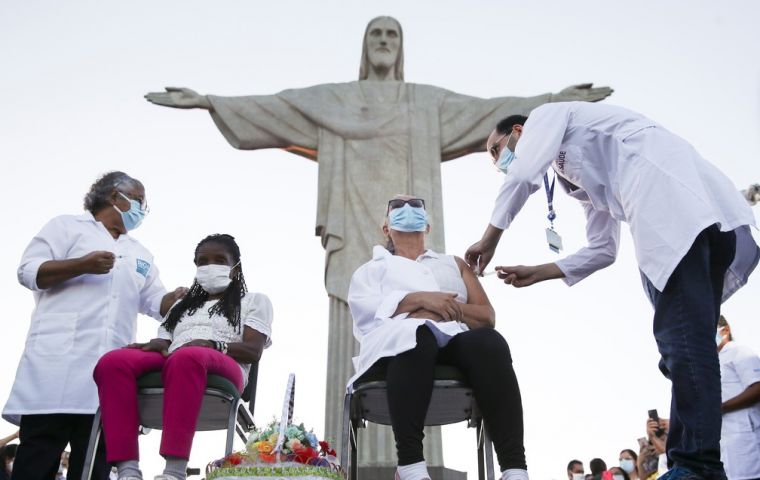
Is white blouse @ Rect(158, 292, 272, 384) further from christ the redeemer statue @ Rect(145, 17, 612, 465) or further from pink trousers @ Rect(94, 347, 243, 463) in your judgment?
christ the redeemer statue @ Rect(145, 17, 612, 465)

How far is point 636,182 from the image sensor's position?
2.93 meters

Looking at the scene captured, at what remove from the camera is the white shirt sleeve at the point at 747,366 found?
15.1 ft

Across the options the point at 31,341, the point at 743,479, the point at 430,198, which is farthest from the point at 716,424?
the point at 430,198

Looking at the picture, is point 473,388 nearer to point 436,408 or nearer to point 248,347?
point 436,408

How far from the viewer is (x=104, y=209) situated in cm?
432

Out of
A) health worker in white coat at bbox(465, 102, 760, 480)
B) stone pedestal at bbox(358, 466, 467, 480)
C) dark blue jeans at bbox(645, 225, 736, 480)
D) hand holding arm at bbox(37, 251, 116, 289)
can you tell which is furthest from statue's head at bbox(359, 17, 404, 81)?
dark blue jeans at bbox(645, 225, 736, 480)

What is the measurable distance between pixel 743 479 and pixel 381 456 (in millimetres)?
2510

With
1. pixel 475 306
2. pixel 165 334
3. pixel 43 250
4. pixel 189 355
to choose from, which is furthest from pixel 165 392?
pixel 475 306

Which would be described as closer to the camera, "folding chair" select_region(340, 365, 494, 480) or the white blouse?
"folding chair" select_region(340, 365, 494, 480)

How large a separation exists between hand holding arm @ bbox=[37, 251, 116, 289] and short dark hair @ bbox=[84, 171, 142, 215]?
53 cm

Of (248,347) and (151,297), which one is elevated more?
(151,297)

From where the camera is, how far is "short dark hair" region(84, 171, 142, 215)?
4.34m

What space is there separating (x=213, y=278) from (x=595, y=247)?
5.66 feet

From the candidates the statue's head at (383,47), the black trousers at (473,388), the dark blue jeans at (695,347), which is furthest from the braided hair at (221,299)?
the statue's head at (383,47)
